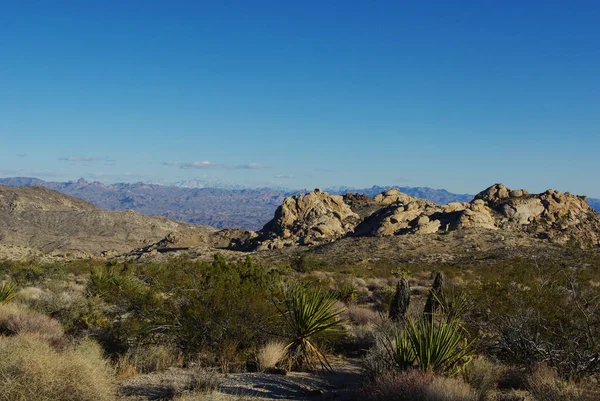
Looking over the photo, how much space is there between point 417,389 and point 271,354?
3.62 meters

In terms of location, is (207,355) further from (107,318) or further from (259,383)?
(107,318)

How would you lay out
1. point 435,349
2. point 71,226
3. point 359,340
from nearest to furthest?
point 435,349, point 359,340, point 71,226

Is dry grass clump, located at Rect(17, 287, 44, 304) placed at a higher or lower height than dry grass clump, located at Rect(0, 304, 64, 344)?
lower

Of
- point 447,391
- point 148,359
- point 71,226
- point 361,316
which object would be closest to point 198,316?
point 148,359

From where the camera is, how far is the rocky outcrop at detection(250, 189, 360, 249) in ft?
208

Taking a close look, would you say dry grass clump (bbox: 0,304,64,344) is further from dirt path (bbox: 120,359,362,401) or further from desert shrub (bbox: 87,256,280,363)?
dirt path (bbox: 120,359,362,401)

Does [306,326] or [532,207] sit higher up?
[532,207]

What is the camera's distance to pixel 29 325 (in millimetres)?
11211

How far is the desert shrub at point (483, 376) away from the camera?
757 centimetres

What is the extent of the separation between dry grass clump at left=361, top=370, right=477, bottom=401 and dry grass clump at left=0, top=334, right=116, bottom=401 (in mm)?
4048

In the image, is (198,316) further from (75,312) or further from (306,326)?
(75,312)

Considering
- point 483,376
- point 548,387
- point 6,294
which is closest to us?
point 548,387

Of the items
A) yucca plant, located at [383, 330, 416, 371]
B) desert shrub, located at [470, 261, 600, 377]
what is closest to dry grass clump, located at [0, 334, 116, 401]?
yucca plant, located at [383, 330, 416, 371]

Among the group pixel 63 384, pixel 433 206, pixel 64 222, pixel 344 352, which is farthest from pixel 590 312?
pixel 64 222
